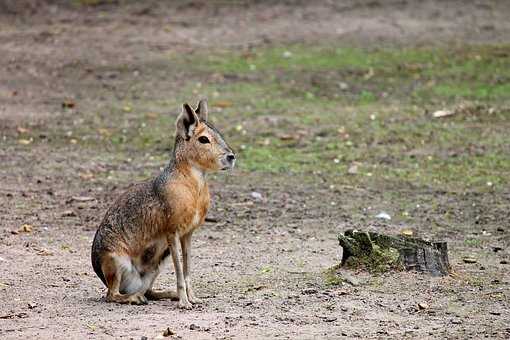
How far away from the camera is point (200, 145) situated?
631cm

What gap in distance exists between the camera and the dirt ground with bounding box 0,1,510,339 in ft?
19.6

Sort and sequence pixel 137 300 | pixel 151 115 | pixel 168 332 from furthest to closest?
pixel 151 115 < pixel 137 300 < pixel 168 332

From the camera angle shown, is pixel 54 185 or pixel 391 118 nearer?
pixel 54 185

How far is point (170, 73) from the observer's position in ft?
44.5

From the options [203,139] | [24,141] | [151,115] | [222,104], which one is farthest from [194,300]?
[222,104]

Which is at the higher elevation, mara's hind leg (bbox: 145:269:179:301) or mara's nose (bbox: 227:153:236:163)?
mara's nose (bbox: 227:153:236:163)

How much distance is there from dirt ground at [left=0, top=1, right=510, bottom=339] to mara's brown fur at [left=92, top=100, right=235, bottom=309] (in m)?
0.16

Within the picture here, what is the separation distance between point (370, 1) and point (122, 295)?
11.0 meters

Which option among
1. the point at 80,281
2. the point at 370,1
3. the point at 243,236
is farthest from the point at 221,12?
the point at 80,281

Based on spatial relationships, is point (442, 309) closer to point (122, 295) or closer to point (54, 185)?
point (122, 295)

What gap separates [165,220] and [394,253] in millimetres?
1421

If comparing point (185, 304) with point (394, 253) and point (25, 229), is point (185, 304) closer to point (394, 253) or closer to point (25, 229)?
point (394, 253)

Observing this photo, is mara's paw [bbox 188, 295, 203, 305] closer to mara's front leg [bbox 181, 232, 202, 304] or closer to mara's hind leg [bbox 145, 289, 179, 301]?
mara's front leg [bbox 181, 232, 202, 304]

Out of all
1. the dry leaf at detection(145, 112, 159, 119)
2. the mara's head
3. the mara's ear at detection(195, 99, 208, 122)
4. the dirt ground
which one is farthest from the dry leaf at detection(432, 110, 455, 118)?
the mara's head
